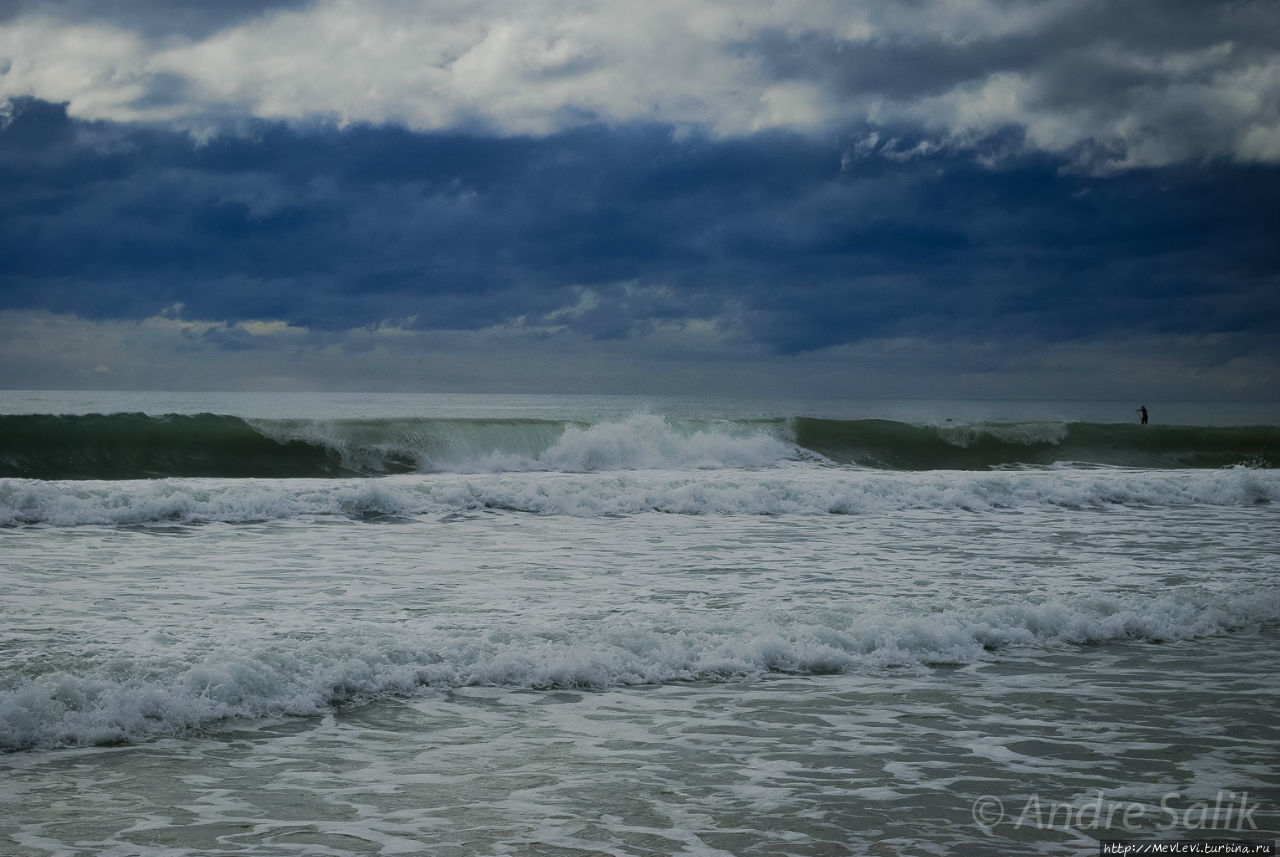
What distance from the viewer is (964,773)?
4.96 metres

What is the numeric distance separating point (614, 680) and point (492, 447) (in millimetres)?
19479

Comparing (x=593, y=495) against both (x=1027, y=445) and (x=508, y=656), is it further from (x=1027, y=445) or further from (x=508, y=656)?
(x=1027, y=445)

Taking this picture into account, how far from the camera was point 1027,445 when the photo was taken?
102ft

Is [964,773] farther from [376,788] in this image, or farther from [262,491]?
[262,491]

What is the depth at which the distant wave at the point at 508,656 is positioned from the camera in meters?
5.70

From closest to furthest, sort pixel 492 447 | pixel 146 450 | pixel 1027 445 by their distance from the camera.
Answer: pixel 146 450
pixel 492 447
pixel 1027 445

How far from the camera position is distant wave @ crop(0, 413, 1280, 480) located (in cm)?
2355

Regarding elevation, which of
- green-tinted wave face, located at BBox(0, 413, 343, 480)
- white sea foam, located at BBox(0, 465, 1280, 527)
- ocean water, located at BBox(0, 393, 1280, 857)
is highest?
green-tinted wave face, located at BBox(0, 413, 343, 480)

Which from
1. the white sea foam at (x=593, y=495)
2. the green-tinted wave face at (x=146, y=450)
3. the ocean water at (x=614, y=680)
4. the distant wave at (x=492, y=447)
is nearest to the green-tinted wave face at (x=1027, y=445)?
the distant wave at (x=492, y=447)

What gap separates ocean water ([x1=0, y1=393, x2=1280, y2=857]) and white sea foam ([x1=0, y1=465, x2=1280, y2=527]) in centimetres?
11

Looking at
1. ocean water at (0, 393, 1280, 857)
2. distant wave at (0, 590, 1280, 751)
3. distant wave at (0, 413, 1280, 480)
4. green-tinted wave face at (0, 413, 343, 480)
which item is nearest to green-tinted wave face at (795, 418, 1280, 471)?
distant wave at (0, 413, 1280, 480)

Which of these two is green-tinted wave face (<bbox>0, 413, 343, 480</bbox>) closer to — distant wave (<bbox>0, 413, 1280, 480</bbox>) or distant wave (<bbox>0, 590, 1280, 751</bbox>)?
distant wave (<bbox>0, 413, 1280, 480</bbox>)

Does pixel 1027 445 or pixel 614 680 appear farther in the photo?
pixel 1027 445

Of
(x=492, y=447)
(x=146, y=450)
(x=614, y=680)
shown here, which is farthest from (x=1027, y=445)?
(x=614, y=680)
